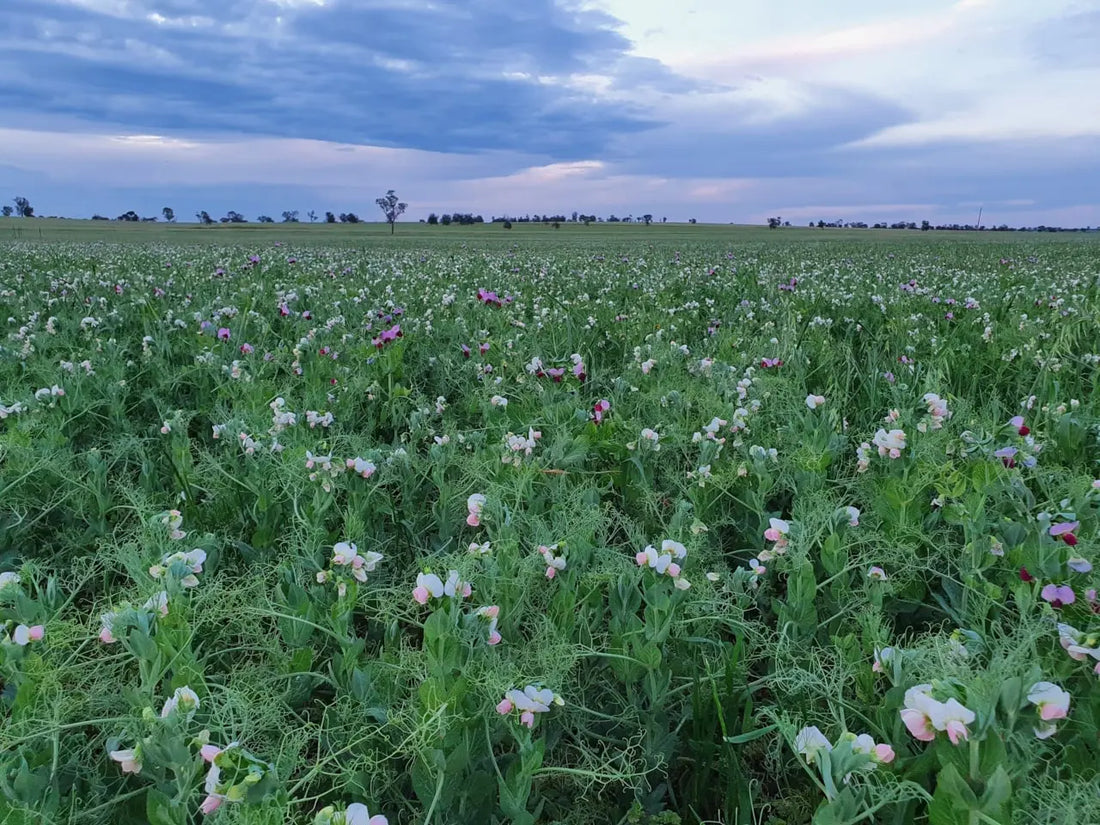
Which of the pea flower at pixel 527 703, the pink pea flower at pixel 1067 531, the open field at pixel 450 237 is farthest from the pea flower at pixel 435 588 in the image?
the open field at pixel 450 237

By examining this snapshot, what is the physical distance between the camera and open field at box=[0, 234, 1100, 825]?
58.0 inches

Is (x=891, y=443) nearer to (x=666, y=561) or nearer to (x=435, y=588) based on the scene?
(x=666, y=561)

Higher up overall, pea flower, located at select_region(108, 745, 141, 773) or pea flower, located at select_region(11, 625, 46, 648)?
pea flower, located at select_region(11, 625, 46, 648)

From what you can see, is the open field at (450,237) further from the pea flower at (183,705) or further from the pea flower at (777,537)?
the pea flower at (183,705)

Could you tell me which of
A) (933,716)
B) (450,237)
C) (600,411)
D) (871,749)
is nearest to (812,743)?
(871,749)

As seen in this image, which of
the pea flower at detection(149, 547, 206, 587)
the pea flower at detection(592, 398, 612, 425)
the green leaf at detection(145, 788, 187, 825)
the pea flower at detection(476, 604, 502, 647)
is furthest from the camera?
the pea flower at detection(592, 398, 612, 425)

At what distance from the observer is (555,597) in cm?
202

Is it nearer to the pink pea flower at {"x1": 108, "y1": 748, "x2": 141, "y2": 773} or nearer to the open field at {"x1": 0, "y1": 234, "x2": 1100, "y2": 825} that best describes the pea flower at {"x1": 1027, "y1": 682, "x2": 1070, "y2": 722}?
the open field at {"x1": 0, "y1": 234, "x2": 1100, "y2": 825}

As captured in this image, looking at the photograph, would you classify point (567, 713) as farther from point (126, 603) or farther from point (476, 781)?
point (126, 603)

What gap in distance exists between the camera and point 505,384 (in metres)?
4.64

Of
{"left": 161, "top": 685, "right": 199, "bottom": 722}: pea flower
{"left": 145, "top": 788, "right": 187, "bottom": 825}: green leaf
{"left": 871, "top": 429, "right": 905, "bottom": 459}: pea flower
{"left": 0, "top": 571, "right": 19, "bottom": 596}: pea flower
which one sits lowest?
{"left": 145, "top": 788, "right": 187, "bottom": 825}: green leaf

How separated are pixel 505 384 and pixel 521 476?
1949mm

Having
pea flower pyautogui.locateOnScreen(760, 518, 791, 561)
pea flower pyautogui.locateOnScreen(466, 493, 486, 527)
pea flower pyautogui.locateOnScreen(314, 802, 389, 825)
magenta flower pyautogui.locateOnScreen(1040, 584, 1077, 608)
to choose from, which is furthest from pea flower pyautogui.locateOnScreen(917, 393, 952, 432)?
pea flower pyautogui.locateOnScreen(314, 802, 389, 825)

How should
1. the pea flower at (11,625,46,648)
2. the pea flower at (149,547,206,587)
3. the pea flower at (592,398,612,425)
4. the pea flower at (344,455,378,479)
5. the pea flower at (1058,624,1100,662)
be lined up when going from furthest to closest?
the pea flower at (592,398,612,425) → the pea flower at (344,455,378,479) → the pea flower at (149,547,206,587) → the pea flower at (11,625,46,648) → the pea flower at (1058,624,1100,662)
